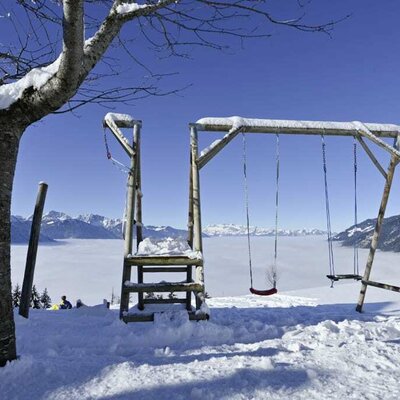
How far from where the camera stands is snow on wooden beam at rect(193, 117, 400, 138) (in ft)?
20.1

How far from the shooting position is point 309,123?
6.39 m

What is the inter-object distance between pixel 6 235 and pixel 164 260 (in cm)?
257

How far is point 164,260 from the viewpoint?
520 cm

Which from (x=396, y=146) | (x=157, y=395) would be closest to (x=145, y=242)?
(x=157, y=395)

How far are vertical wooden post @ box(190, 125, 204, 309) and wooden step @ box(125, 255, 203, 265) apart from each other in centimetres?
17

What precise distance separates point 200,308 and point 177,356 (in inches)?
66.8

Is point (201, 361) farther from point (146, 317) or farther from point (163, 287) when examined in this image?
point (163, 287)

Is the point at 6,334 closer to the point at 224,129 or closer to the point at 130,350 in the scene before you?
the point at 130,350

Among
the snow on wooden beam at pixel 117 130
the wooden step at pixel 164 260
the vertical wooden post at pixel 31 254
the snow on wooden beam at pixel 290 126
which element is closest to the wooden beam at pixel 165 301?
the wooden step at pixel 164 260

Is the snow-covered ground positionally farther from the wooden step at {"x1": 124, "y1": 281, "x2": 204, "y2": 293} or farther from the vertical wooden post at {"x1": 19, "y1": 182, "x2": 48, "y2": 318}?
→ the vertical wooden post at {"x1": 19, "y1": 182, "x2": 48, "y2": 318}

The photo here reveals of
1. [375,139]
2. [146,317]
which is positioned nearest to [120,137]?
[146,317]

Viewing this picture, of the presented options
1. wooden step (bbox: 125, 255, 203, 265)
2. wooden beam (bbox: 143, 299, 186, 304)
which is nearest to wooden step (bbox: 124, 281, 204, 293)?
wooden step (bbox: 125, 255, 203, 265)

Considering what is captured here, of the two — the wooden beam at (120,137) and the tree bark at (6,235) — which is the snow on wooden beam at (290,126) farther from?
the tree bark at (6,235)

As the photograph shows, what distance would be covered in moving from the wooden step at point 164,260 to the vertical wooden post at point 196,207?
0.54ft
